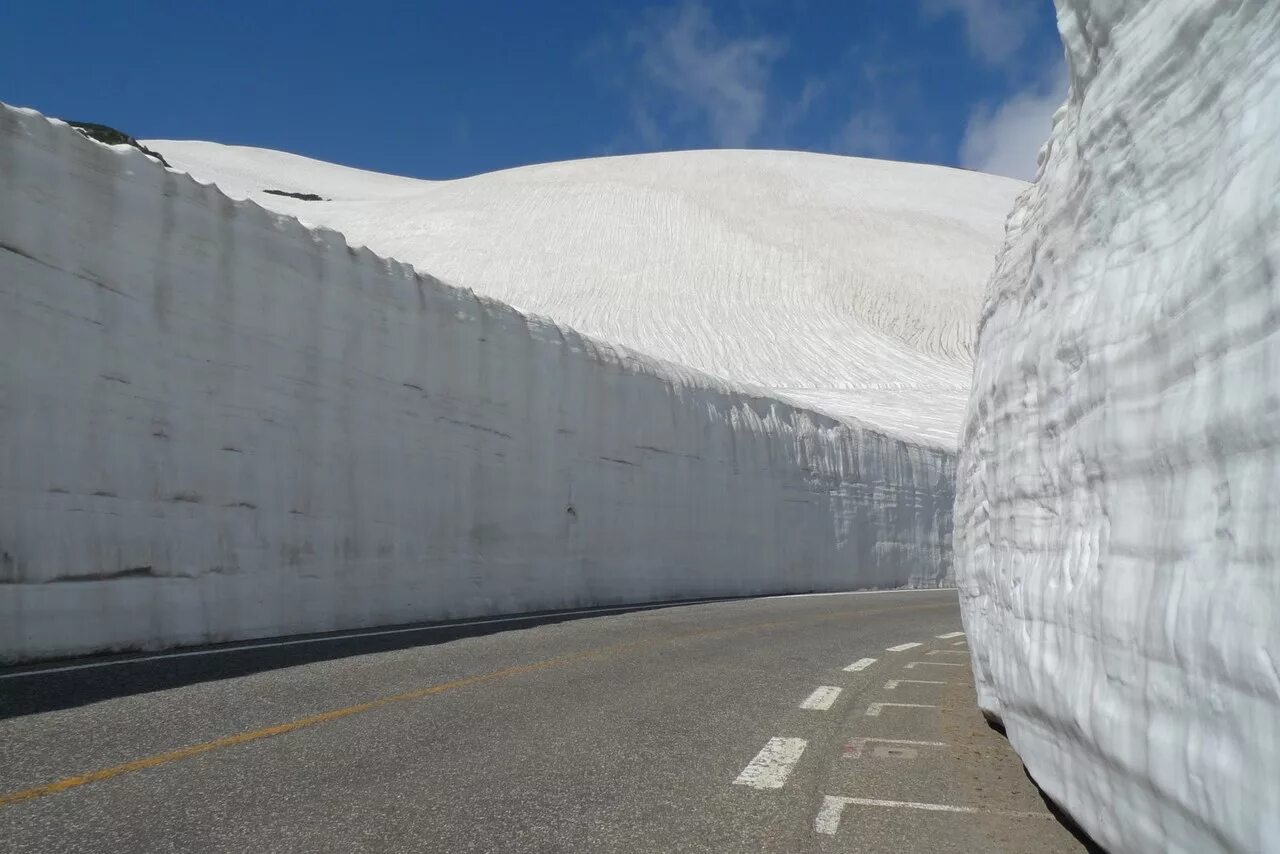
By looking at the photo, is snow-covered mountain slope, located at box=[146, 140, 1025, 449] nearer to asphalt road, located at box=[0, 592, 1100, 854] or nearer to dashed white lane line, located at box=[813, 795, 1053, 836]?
asphalt road, located at box=[0, 592, 1100, 854]

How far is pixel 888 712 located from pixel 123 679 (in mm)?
5713

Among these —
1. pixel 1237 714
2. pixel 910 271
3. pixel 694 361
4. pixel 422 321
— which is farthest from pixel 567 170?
pixel 1237 714

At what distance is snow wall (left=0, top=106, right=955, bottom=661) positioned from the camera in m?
8.94

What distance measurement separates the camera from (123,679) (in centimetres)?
746

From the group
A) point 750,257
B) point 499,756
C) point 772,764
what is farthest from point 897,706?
point 750,257

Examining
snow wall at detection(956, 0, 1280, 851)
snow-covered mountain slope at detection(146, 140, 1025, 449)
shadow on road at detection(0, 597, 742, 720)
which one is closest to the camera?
snow wall at detection(956, 0, 1280, 851)

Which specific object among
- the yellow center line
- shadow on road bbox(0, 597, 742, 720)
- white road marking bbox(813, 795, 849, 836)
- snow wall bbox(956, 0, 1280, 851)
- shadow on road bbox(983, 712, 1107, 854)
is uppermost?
snow wall bbox(956, 0, 1280, 851)

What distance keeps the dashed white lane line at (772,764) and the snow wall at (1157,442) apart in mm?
1233

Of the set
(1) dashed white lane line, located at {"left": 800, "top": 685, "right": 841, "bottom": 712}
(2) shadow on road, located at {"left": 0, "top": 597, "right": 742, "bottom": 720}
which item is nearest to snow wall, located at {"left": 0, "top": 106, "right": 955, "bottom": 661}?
(2) shadow on road, located at {"left": 0, "top": 597, "right": 742, "bottom": 720}

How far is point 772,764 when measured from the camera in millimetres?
5500

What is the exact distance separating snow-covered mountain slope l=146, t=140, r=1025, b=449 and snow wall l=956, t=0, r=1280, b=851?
26.9m

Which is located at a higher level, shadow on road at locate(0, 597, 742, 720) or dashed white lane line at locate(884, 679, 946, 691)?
shadow on road at locate(0, 597, 742, 720)

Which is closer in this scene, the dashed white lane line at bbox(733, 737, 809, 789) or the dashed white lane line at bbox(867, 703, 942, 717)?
the dashed white lane line at bbox(733, 737, 809, 789)

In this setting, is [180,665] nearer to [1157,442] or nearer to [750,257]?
[1157,442]
